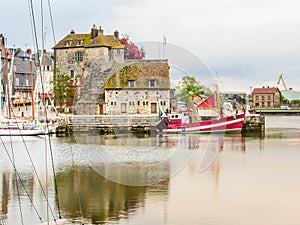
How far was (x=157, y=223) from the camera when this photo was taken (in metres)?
14.0

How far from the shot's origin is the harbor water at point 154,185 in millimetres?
14648

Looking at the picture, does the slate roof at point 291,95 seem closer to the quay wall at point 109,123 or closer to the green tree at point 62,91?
the green tree at point 62,91

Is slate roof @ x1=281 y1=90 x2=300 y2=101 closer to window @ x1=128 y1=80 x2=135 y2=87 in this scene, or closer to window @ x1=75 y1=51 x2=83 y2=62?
window @ x1=75 y1=51 x2=83 y2=62

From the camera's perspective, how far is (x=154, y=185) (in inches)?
752

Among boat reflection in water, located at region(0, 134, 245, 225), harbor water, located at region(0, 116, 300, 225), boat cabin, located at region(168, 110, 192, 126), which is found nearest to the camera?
harbor water, located at region(0, 116, 300, 225)

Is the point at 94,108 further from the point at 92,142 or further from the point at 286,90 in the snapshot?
the point at 286,90

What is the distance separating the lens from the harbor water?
48.1 ft

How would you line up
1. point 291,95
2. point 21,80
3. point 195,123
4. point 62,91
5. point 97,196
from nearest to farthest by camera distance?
point 97,196 < point 195,123 < point 62,91 < point 21,80 < point 291,95

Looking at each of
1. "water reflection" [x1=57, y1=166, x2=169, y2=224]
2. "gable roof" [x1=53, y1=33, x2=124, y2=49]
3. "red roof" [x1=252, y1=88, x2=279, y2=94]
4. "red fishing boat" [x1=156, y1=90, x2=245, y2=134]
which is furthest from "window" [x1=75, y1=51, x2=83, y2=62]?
"red roof" [x1=252, y1=88, x2=279, y2=94]

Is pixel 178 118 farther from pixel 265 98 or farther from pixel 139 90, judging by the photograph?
pixel 265 98

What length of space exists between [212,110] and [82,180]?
3190 cm

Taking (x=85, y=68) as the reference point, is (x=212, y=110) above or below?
below

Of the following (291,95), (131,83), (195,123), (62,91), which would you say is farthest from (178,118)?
(291,95)

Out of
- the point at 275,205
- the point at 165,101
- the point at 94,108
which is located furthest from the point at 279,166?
the point at 94,108
